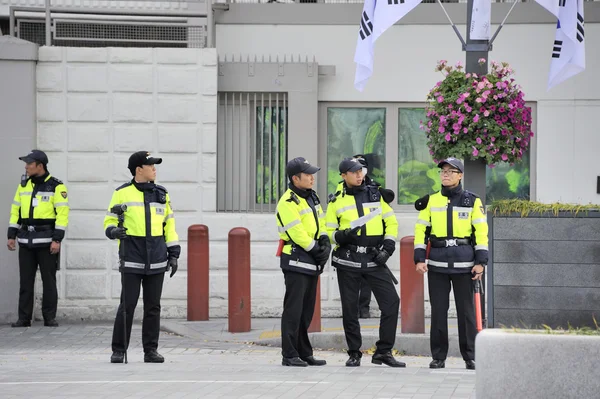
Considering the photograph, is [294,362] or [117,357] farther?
[117,357]

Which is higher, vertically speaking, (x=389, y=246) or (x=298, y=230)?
(x=298, y=230)

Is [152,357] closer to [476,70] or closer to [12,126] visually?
[476,70]

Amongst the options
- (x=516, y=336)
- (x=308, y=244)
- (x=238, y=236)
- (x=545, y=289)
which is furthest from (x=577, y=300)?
(x=516, y=336)

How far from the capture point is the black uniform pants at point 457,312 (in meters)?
11.0

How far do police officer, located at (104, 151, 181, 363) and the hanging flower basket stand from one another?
10.4 feet

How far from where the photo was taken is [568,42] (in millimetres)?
13281

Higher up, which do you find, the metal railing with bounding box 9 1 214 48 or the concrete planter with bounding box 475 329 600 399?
the metal railing with bounding box 9 1 214 48

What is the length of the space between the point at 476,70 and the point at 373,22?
Result: 4.45ft

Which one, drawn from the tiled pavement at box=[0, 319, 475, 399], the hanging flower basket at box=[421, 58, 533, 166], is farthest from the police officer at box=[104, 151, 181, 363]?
the hanging flower basket at box=[421, 58, 533, 166]

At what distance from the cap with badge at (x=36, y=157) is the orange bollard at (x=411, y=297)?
452 centimetres

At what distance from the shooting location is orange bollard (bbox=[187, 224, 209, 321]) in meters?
14.4

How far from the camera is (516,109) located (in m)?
12.6

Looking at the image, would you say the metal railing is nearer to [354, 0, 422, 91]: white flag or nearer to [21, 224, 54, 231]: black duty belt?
[21, 224, 54, 231]: black duty belt

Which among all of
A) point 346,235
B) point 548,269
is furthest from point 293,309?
point 548,269
